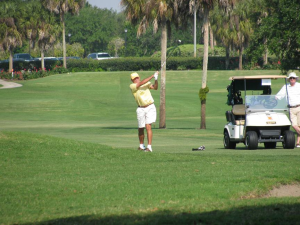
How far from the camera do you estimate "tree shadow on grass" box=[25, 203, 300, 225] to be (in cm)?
626

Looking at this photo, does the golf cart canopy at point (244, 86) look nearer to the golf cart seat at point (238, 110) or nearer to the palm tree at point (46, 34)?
the golf cart seat at point (238, 110)

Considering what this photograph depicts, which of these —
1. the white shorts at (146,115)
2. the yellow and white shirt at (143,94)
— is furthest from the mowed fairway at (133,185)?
the yellow and white shirt at (143,94)

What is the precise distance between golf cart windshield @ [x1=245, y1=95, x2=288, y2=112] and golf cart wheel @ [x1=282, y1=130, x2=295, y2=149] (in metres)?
0.83

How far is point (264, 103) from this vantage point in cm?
1498

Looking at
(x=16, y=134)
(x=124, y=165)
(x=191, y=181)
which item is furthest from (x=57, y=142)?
(x=191, y=181)

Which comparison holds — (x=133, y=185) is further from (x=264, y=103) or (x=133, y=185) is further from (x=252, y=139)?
(x=264, y=103)

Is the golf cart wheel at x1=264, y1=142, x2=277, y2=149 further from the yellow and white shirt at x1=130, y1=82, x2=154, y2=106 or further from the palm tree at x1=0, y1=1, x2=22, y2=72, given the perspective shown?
the palm tree at x1=0, y1=1, x2=22, y2=72

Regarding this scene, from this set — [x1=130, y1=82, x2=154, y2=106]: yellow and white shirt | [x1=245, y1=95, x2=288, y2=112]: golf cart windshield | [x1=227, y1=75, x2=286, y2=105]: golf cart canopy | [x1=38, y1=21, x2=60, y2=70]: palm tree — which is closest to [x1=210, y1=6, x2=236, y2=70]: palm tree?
[x1=38, y1=21, x2=60, y2=70]: palm tree

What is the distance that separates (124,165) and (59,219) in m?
4.30

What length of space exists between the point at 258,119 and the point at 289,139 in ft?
3.07

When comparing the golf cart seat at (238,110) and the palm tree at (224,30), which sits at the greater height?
the palm tree at (224,30)

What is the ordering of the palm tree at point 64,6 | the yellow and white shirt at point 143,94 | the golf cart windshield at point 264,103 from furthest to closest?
the palm tree at point 64,6 < the golf cart windshield at point 264,103 < the yellow and white shirt at point 143,94

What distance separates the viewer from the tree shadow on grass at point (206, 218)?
6262 mm

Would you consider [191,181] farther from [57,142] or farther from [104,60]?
[104,60]
